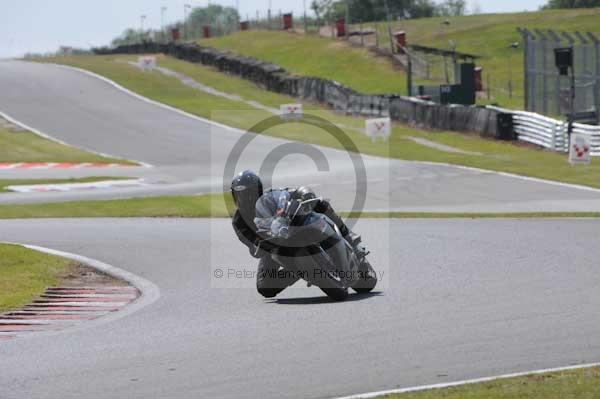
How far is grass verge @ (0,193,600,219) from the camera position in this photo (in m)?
22.4

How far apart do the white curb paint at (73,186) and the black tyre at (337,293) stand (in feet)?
66.6

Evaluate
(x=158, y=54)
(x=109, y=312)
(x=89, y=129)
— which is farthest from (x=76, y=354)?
(x=158, y=54)

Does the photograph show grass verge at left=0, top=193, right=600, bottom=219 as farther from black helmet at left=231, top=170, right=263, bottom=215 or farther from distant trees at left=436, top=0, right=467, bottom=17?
distant trees at left=436, top=0, right=467, bottom=17

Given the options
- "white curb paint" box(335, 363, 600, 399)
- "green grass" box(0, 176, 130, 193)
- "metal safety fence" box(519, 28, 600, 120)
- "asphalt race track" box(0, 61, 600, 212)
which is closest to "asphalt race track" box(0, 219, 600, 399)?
"white curb paint" box(335, 363, 600, 399)

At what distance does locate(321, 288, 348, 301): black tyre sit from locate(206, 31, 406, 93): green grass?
50.6m

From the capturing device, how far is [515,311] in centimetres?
1079

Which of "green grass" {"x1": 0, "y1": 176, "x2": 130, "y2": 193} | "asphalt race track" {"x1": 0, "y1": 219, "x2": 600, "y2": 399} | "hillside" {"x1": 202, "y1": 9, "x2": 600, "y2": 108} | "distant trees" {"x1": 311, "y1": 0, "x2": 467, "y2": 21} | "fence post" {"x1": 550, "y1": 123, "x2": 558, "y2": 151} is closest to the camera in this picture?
"asphalt race track" {"x1": 0, "y1": 219, "x2": 600, "y2": 399}

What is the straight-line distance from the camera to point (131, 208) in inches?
1011

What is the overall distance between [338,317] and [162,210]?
568 inches

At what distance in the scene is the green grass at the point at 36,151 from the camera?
40.5 m

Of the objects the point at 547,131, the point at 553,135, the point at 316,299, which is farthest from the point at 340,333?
the point at 547,131

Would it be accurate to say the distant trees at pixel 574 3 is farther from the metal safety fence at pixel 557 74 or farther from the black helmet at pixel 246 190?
the black helmet at pixel 246 190

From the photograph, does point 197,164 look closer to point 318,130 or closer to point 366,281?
point 318,130

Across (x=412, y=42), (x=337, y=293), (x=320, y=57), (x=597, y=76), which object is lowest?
(x=337, y=293)
